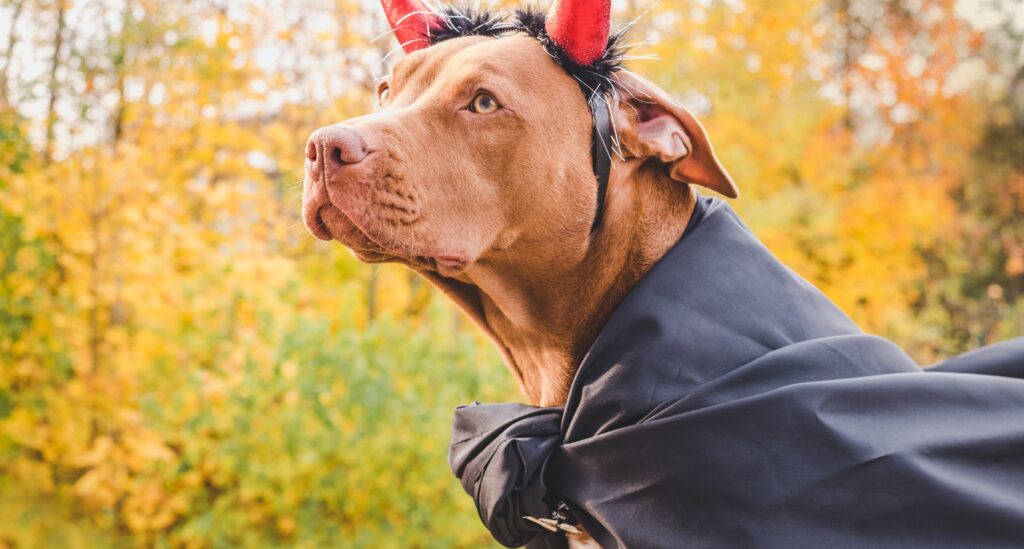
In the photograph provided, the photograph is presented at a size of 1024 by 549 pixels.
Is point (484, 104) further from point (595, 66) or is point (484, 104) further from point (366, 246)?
point (366, 246)

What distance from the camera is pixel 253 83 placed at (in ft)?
20.2

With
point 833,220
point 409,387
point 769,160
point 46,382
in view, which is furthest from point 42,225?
point 833,220

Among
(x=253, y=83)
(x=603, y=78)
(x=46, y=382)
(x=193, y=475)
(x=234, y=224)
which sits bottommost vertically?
(x=193, y=475)

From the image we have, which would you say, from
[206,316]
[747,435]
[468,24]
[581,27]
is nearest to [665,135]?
[581,27]

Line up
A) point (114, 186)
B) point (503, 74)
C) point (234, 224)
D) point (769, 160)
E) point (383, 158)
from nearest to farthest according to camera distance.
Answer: point (383, 158) < point (503, 74) < point (114, 186) < point (234, 224) < point (769, 160)

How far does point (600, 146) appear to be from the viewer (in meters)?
2.24

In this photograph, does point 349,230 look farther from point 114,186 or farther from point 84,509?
point 84,509

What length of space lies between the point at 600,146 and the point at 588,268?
32cm

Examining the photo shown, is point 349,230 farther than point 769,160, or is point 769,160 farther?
point 769,160

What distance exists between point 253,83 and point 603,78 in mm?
4486

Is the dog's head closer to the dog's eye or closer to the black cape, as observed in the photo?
the dog's eye

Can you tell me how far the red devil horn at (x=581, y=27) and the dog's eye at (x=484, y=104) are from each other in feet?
0.80

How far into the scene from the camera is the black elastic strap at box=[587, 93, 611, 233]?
7.34 ft

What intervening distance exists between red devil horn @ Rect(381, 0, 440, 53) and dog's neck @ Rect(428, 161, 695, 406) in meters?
0.74
